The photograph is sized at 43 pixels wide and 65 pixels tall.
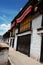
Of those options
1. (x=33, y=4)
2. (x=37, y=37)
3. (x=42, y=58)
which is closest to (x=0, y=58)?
(x=42, y=58)

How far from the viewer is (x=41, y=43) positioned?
17.2 m

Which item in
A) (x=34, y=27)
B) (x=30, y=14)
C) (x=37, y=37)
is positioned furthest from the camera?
(x=30, y=14)

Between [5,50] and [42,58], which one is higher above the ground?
[5,50]

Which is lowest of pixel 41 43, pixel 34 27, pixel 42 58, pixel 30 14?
pixel 42 58

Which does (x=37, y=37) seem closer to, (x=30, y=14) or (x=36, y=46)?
(x=36, y=46)

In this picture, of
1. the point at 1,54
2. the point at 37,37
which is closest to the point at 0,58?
the point at 1,54

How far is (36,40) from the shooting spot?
19.0m

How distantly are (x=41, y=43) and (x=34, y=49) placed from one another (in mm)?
2626

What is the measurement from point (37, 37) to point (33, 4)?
4.22 m

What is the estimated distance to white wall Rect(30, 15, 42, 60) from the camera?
17.9 metres

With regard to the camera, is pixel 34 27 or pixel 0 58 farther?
pixel 34 27

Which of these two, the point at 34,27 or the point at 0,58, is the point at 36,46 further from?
the point at 0,58

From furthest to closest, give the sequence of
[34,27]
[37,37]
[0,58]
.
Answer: [34,27] < [37,37] < [0,58]

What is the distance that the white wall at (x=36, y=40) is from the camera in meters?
17.9
